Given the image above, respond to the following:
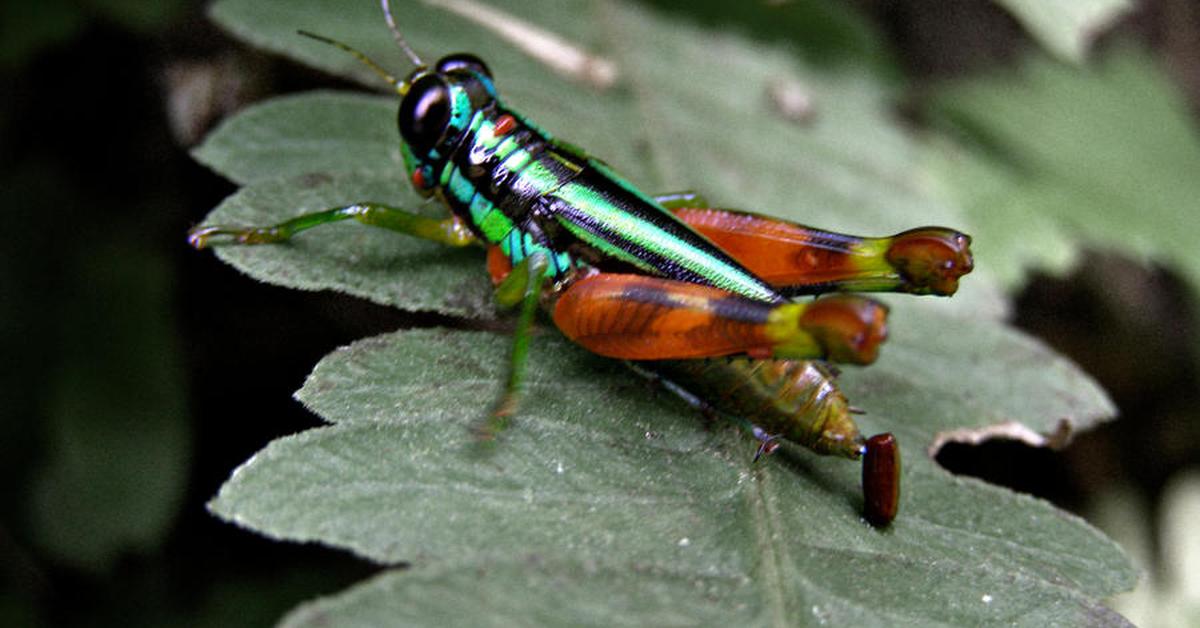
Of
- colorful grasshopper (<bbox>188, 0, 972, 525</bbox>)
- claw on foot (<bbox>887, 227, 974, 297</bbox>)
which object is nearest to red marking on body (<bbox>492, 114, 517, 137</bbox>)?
colorful grasshopper (<bbox>188, 0, 972, 525</bbox>)

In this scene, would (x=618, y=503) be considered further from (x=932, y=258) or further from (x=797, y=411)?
(x=932, y=258)

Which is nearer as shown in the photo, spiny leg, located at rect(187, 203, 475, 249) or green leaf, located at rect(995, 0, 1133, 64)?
spiny leg, located at rect(187, 203, 475, 249)

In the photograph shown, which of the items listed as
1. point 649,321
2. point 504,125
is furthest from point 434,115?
point 649,321

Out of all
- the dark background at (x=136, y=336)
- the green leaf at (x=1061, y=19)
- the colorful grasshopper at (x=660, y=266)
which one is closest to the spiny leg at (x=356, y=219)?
the colorful grasshopper at (x=660, y=266)

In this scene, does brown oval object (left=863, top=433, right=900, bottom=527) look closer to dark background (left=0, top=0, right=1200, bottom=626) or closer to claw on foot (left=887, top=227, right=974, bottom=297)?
claw on foot (left=887, top=227, right=974, bottom=297)

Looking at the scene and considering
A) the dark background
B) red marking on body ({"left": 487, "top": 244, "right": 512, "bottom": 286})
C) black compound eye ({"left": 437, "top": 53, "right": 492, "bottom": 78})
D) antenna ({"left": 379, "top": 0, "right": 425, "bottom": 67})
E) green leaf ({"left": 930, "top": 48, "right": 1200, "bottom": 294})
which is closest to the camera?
red marking on body ({"left": 487, "top": 244, "right": 512, "bottom": 286})

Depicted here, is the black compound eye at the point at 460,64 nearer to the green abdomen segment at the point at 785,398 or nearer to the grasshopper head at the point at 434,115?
the grasshopper head at the point at 434,115

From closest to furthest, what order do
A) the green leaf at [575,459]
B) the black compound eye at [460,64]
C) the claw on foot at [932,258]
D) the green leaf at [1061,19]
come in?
the green leaf at [575,459] → the claw on foot at [932,258] → the black compound eye at [460,64] → the green leaf at [1061,19]
